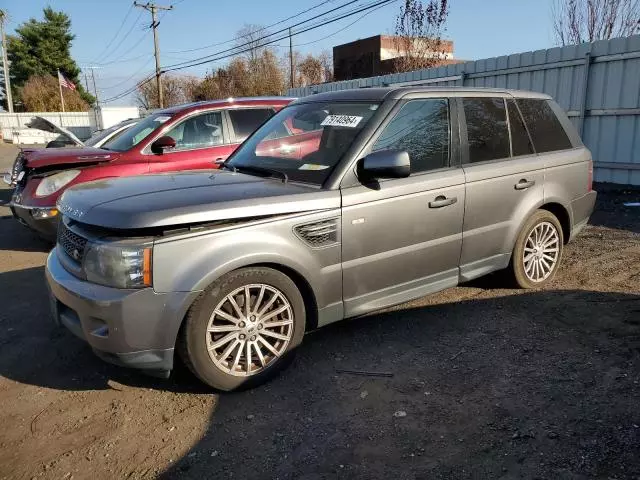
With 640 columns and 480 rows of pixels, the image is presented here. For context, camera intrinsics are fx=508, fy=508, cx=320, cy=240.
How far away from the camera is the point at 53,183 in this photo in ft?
20.9

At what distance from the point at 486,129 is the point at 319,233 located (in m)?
2.01

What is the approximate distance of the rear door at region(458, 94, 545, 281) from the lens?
423 cm

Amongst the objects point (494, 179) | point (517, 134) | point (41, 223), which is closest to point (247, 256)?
point (494, 179)

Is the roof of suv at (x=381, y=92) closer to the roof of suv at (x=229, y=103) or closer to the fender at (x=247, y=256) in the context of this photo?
the fender at (x=247, y=256)

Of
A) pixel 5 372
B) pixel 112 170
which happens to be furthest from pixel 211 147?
pixel 5 372

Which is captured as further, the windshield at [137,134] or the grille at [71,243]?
the windshield at [137,134]

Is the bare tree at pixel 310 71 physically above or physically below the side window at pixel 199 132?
above

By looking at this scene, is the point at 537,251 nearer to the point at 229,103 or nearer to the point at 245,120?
the point at 245,120

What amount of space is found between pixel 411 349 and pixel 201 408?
1590 mm

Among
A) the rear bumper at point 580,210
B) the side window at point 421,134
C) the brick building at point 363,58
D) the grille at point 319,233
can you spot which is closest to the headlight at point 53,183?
the grille at point 319,233

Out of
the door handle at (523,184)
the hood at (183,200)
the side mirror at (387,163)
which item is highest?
the side mirror at (387,163)

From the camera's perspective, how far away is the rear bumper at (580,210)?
16.9ft

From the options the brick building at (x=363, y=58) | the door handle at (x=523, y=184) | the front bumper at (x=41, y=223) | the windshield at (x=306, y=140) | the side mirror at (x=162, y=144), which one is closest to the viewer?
the windshield at (x=306, y=140)

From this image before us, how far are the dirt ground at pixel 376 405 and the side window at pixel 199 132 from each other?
10.7ft
